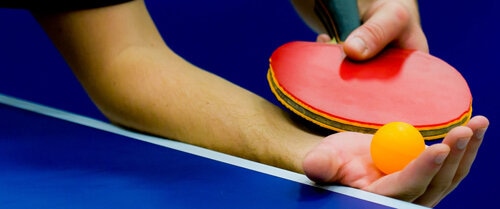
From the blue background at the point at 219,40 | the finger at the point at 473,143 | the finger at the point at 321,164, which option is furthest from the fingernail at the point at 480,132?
the blue background at the point at 219,40

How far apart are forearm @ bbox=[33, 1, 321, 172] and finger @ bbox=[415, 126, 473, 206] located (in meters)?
0.17

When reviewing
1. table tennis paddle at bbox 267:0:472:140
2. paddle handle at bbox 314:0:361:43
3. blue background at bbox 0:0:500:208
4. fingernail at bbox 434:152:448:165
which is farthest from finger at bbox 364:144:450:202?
blue background at bbox 0:0:500:208

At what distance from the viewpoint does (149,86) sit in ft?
→ 2.53

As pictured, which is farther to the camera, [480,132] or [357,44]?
[357,44]

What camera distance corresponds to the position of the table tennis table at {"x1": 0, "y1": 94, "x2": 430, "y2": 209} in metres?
0.53

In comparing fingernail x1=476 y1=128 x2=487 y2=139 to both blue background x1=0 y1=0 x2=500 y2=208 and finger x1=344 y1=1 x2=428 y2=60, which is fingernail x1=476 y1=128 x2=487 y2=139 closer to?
finger x1=344 y1=1 x2=428 y2=60

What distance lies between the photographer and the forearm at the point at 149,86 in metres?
0.74

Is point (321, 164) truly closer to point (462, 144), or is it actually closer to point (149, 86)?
point (462, 144)

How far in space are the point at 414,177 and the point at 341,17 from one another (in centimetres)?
35

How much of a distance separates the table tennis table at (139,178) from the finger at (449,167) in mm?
33

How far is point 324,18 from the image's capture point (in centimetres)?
89

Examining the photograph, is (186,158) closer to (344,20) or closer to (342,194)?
(342,194)

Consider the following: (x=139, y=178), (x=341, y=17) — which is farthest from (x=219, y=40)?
(x=139, y=178)

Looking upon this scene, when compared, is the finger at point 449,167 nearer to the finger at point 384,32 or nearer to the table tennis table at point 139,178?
the table tennis table at point 139,178
